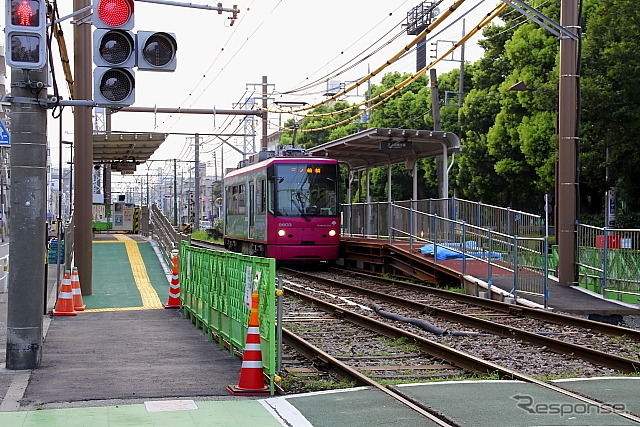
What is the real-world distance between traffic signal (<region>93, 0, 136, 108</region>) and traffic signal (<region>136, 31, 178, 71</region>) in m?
0.11

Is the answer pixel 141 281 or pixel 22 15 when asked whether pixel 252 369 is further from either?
pixel 141 281

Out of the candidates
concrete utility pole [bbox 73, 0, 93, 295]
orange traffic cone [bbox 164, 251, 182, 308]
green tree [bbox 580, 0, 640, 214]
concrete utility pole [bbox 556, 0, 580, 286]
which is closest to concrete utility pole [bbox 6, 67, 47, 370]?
orange traffic cone [bbox 164, 251, 182, 308]

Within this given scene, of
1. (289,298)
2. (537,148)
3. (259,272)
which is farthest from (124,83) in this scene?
(537,148)

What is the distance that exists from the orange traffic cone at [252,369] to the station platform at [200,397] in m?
0.12

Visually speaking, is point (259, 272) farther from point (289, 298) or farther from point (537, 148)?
point (537, 148)

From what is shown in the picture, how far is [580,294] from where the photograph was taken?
1869 centimetres

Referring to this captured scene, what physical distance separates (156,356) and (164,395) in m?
2.59

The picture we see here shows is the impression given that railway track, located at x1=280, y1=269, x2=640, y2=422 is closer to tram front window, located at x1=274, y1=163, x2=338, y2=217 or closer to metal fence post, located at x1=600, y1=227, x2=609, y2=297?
metal fence post, located at x1=600, y1=227, x2=609, y2=297

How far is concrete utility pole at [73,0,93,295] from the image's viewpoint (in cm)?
1831

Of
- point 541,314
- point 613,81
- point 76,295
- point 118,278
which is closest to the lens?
point 541,314

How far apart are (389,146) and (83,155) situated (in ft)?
31.5

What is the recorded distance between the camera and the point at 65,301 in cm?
1603

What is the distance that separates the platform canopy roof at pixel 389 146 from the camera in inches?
968

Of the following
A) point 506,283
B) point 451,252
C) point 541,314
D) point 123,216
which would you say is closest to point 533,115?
point 123,216
